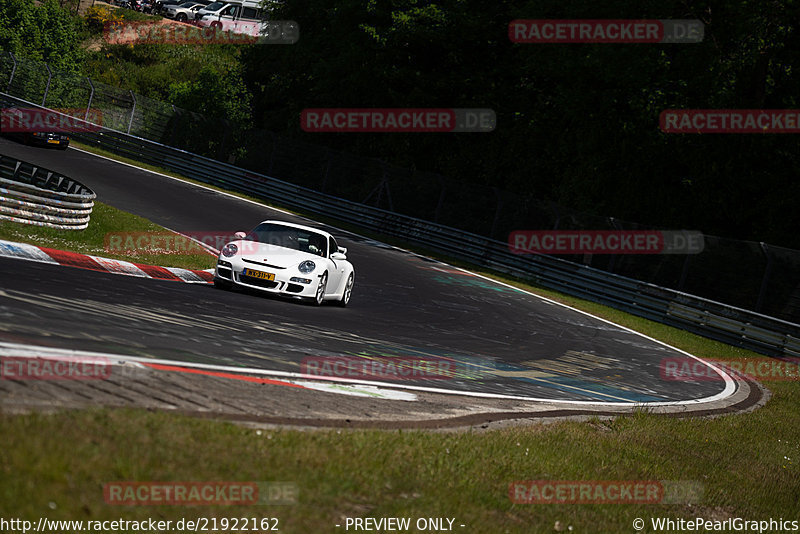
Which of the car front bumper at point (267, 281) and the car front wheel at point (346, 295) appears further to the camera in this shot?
the car front wheel at point (346, 295)

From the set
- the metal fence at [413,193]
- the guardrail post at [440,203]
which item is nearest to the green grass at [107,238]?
the guardrail post at [440,203]

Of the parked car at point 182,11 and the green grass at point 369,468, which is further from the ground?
the parked car at point 182,11

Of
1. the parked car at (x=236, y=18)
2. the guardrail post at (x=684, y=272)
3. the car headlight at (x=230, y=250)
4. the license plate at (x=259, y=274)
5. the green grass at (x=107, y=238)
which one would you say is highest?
A: the parked car at (x=236, y=18)

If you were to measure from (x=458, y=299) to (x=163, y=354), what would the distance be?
44.1 feet

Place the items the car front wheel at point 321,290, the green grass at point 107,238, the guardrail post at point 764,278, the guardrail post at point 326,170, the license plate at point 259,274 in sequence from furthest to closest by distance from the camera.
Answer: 1. the guardrail post at point 326,170
2. the guardrail post at point 764,278
3. the green grass at point 107,238
4. the car front wheel at point 321,290
5. the license plate at point 259,274

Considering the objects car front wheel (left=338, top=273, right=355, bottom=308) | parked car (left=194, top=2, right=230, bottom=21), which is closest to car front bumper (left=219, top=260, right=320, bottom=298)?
car front wheel (left=338, top=273, right=355, bottom=308)

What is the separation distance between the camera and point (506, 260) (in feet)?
92.6

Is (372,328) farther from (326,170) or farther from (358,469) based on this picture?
(326,170)

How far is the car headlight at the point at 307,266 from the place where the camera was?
44.9 ft

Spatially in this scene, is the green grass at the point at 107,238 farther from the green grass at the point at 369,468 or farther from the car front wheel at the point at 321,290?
the green grass at the point at 369,468

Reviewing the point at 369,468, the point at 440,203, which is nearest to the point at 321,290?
the point at 369,468

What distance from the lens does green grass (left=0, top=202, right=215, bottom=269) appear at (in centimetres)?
1520

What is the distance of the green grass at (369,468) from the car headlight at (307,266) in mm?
6154

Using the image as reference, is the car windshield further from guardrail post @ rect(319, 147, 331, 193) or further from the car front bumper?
guardrail post @ rect(319, 147, 331, 193)
